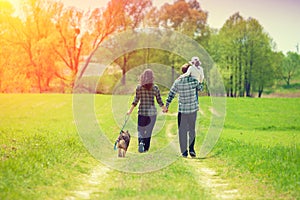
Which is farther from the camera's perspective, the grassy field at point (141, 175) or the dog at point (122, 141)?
the dog at point (122, 141)

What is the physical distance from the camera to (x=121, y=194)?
9719 millimetres

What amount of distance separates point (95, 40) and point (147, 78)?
135 ft

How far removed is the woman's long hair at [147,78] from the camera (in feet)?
48.5

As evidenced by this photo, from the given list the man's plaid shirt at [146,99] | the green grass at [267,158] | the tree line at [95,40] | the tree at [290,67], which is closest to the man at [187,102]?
the man's plaid shirt at [146,99]

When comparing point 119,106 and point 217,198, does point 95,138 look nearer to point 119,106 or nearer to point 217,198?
point 119,106

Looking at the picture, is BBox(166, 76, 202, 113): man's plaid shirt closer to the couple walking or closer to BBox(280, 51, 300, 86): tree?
the couple walking

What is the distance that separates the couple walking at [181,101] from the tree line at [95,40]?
36955mm

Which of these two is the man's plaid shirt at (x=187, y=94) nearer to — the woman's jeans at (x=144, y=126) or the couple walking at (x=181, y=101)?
the couple walking at (x=181, y=101)

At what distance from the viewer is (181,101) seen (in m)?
15.0

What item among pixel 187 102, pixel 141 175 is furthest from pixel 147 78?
pixel 141 175

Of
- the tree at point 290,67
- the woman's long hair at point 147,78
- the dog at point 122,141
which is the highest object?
the tree at point 290,67

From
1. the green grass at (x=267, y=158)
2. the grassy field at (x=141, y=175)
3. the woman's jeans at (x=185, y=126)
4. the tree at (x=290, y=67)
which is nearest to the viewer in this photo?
the grassy field at (x=141, y=175)

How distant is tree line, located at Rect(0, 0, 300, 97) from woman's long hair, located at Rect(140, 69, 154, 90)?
3716 cm

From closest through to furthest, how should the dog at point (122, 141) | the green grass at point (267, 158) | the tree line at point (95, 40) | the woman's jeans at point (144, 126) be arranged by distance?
the green grass at point (267, 158), the dog at point (122, 141), the woman's jeans at point (144, 126), the tree line at point (95, 40)
